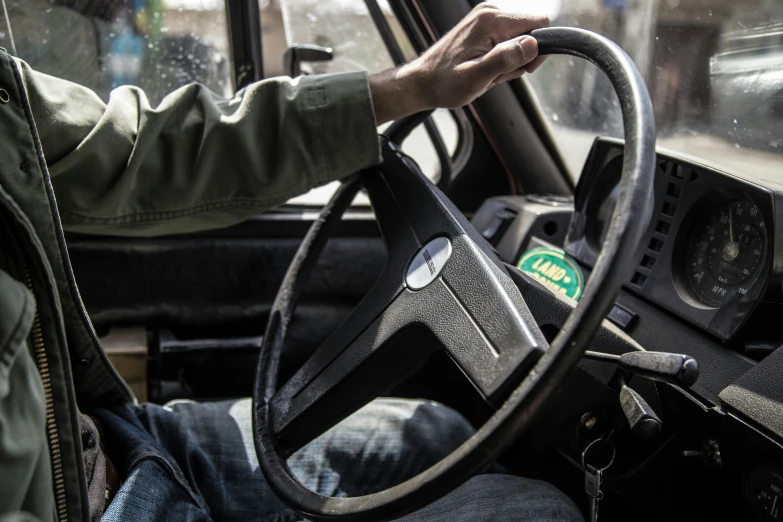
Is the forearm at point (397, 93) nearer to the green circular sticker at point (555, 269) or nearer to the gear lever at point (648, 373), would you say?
the green circular sticker at point (555, 269)

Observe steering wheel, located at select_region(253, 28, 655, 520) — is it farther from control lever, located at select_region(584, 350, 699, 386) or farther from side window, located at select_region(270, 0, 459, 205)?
side window, located at select_region(270, 0, 459, 205)

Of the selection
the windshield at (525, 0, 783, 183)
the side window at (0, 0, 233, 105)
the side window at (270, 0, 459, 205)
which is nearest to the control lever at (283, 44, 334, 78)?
the side window at (270, 0, 459, 205)

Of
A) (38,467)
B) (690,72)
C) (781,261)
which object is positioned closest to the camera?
(38,467)

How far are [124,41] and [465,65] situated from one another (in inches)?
34.5

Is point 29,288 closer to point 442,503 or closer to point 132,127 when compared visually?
point 132,127

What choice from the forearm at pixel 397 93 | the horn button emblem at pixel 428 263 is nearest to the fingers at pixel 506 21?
the forearm at pixel 397 93

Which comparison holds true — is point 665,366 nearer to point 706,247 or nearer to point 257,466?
point 706,247

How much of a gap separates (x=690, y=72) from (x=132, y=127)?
109 centimetres

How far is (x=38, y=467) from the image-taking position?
79 cm

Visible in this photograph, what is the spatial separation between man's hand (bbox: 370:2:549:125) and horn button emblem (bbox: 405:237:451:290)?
0.24m

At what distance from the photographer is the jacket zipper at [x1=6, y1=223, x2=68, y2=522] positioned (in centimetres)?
84

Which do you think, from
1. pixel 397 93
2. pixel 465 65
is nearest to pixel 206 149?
pixel 397 93

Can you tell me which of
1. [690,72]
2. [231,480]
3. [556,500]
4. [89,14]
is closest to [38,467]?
[231,480]

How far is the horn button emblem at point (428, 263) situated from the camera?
100cm
